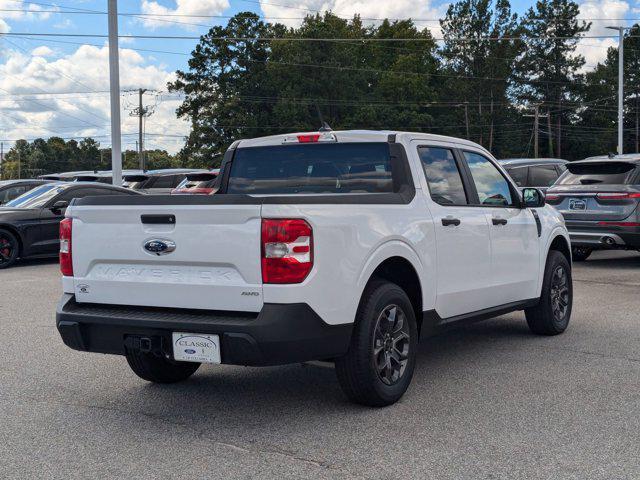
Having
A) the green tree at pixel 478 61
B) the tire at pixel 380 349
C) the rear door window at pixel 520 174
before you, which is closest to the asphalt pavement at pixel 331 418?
the tire at pixel 380 349

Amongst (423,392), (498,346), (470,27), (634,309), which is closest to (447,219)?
(423,392)

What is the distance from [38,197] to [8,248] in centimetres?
125

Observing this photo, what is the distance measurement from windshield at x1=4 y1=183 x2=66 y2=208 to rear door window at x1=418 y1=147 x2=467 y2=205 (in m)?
11.3

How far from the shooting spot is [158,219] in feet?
16.5

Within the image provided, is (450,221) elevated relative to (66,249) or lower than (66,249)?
elevated

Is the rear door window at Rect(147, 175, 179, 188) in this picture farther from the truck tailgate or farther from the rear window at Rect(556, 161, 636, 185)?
the truck tailgate

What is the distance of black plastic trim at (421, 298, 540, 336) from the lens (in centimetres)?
588

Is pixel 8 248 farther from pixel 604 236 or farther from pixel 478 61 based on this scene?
pixel 478 61

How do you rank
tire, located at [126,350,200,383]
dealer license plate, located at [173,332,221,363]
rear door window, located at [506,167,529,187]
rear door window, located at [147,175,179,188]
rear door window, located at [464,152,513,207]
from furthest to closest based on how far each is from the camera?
rear door window, located at [147,175,179,188] < rear door window, located at [506,167,529,187] < rear door window, located at [464,152,513,207] < tire, located at [126,350,200,383] < dealer license plate, located at [173,332,221,363]

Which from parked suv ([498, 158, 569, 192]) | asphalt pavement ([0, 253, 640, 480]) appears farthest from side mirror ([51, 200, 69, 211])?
parked suv ([498, 158, 569, 192])

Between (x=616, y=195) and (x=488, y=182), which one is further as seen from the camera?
(x=616, y=195)

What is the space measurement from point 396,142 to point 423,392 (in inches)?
70.6

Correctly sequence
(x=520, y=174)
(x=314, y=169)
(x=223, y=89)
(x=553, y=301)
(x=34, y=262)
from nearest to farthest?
(x=314, y=169) → (x=553, y=301) → (x=34, y=262) → (x=520, y=174) → (x=223, y=89)

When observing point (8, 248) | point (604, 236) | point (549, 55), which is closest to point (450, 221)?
point (604, 236)
